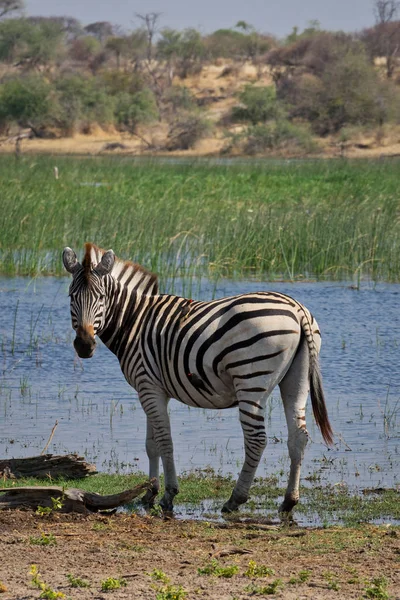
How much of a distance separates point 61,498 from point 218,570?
4.39 ft

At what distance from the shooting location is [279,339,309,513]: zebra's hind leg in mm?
5965

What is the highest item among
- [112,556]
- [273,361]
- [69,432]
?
[273,361]

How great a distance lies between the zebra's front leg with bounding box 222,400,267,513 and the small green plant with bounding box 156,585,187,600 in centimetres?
178

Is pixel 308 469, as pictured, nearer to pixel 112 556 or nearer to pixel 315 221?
pixel 112 556

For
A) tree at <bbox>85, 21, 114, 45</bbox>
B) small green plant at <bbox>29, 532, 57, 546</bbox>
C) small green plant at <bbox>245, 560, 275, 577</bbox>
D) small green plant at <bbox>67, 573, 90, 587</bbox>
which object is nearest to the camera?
small green plant at <bbox>67, 573, 90, 587</bbox>


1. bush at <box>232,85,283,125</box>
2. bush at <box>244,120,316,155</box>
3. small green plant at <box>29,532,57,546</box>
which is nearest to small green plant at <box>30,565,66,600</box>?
Result: small green plant at <box>29,532,57,546</box>

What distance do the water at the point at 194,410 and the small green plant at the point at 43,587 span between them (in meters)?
2.76

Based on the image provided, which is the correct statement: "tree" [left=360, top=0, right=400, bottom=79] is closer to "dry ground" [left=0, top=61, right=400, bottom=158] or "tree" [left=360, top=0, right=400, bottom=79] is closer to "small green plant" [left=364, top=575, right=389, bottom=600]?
"dry ground" [left=0, top=61, right=400, bottom=158]

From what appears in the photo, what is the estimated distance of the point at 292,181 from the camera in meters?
26.9

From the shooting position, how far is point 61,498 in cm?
558

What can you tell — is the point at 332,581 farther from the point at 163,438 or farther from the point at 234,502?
the point at 163,438

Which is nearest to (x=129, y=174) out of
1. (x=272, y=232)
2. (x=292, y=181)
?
(x=292, y=181)

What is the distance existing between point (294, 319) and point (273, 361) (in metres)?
0.27

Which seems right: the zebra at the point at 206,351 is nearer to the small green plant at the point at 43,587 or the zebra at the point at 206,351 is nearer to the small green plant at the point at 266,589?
the small green plant at the point at 266,589
